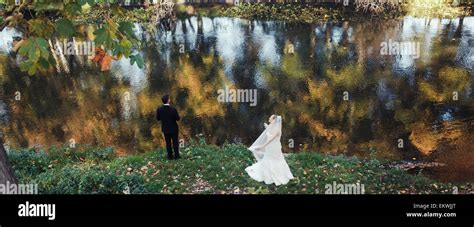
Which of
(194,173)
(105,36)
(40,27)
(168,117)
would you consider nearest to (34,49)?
(40,27)

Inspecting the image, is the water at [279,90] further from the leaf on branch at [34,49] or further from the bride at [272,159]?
the leaf on branch at [34,49]

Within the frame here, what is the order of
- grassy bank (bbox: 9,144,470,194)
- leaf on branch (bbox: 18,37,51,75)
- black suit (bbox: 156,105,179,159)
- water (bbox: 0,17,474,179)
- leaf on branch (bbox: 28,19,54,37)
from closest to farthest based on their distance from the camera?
leaf on branch (bbox: 18,37,51,75)
leaf on branch (bbox: 28,19,54,37)
grassy bank (bbox: 9,144,470,194)
black suit (bbox: 156,105,179,159)
water (bbox: 0,17,474,179)

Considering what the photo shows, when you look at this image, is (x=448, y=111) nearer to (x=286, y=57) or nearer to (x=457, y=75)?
(x=457, y=75)

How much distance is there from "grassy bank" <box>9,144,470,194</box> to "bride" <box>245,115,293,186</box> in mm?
150

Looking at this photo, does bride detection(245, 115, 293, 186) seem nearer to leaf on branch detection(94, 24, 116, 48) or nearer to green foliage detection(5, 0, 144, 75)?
green foliage detection(5, 0, 144, 75)

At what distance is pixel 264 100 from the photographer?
12.3 metres

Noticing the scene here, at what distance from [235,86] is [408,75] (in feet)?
13.8

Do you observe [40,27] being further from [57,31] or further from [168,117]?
[168,117]

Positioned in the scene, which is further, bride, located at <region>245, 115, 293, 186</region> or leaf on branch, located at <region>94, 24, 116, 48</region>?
bride, located at <region>245, 115, 293, 186</region>

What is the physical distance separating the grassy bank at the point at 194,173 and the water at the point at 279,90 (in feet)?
2.50

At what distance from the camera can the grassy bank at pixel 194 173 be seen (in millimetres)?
9445

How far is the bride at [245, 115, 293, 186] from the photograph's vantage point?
31.0ft

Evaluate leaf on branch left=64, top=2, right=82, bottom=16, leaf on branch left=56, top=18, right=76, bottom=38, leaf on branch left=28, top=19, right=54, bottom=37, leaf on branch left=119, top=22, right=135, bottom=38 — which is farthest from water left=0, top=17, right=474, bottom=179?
leaf on branch left=64, top=2, right=82, bottom=16
